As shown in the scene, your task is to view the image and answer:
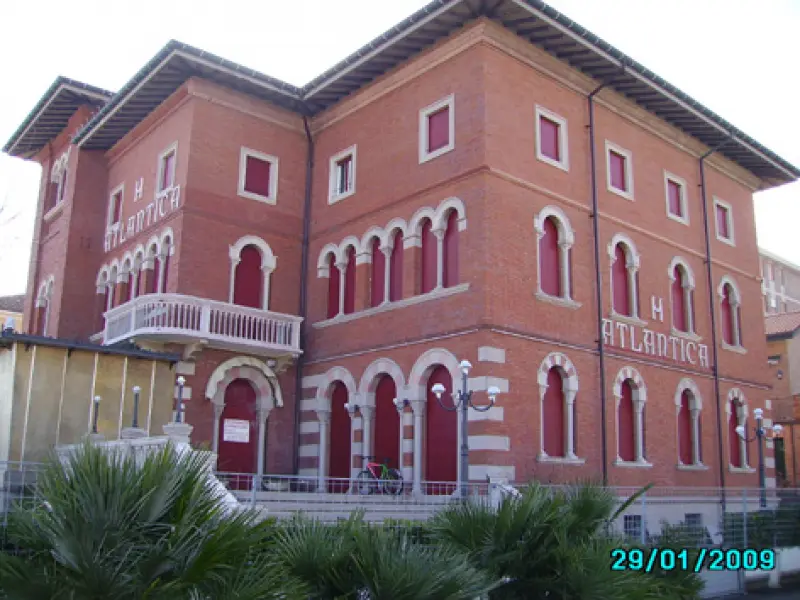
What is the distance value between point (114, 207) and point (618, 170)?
16.2 m

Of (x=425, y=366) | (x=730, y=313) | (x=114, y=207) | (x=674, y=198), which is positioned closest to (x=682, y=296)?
(x=674, y=198)

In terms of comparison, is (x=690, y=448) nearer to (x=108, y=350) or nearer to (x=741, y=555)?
(x=741, y=555)

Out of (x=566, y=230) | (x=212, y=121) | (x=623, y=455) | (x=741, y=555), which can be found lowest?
(x=741, y=555)

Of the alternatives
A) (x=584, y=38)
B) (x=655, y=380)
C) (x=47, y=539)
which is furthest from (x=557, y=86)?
(x=47, y=539)

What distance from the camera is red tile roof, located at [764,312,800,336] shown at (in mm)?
38266

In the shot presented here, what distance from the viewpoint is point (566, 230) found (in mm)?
19969

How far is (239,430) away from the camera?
70.3 feet

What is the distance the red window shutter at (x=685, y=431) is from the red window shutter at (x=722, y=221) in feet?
20.3

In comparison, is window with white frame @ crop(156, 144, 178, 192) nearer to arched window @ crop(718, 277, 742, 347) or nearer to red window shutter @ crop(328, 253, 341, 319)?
red window shutter @ crop(328, 253, 341, 319)

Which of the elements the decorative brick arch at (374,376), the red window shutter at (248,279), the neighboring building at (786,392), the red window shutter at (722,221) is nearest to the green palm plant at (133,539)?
the decorative brick arch at (374,376)

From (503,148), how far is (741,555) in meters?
9.98

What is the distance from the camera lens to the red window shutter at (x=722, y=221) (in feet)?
85.1
